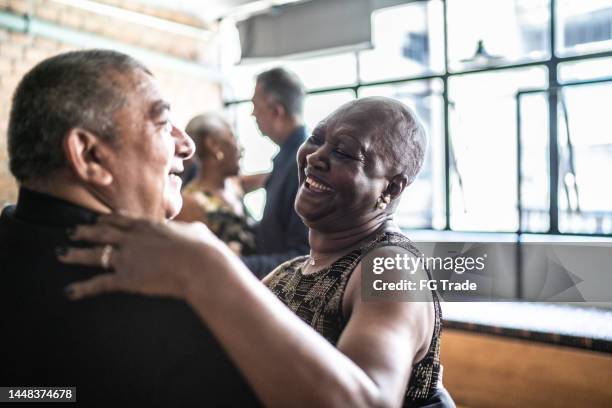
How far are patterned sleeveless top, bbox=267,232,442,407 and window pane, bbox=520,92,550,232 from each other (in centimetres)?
370

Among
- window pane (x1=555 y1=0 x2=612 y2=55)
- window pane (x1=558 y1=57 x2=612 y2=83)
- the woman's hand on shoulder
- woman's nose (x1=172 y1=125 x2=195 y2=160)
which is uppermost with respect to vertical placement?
window pane (x1=555 y1=0 x2=612 y2=55)

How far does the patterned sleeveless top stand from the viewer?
3.68 ft

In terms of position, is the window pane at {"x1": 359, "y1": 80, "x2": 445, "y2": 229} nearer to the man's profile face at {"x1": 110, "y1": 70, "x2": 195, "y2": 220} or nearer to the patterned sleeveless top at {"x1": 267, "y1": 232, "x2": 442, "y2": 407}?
the patterned sleeveless top at {"x1": 267, "y1": 232, "x2": 442, "y2": 407}

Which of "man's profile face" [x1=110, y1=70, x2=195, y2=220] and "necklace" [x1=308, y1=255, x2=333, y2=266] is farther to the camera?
"necklace" [x1=308, y1=255, x2=333, y2=266]

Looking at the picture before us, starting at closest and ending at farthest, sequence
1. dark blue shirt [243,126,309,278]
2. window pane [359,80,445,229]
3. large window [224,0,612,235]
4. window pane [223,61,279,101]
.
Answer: dark blue shirt [243,126,309,278] < large window [224,0,612,235] < window pane [359,80,445,229] < window pane [223,61,279,101]

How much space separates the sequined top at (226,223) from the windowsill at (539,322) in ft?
3.89

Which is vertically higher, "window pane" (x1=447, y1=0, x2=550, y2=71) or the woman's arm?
"window pane" (x1=447, y1=0, x2=550, y2=71)

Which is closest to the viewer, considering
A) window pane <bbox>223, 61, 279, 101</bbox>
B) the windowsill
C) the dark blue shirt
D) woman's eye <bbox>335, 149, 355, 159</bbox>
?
woman's eye <bbox>335, 149, 355, 159</bbox>

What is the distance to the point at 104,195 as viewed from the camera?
87 cm

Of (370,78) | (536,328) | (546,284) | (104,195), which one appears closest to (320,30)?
(370,78)

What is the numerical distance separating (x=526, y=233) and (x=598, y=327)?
1742 millimetres

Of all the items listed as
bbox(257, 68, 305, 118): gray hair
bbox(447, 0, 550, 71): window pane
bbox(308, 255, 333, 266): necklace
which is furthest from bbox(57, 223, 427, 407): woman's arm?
bbox(447, 0, 550, 71): window pane

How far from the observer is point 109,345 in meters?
0.75

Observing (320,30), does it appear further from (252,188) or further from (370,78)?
(252,188)
